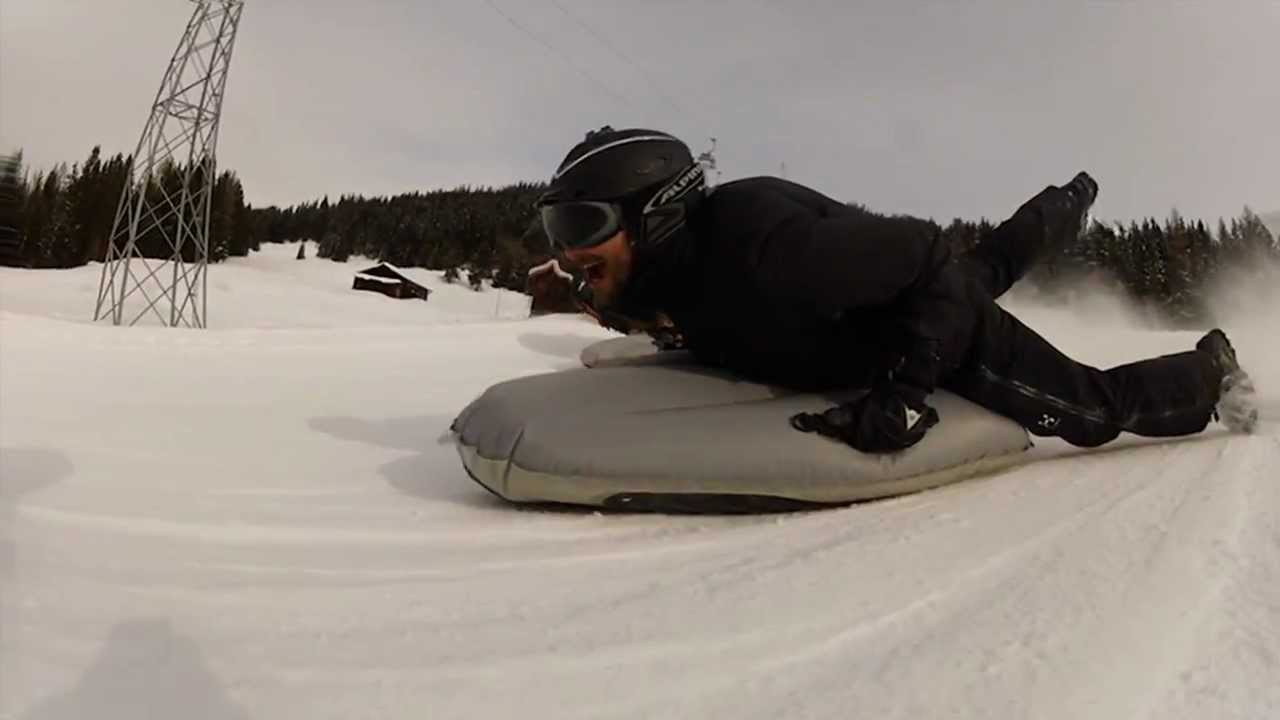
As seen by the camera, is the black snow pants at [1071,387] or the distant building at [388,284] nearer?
the black snow pants at [1071,387]

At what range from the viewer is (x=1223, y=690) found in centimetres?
61

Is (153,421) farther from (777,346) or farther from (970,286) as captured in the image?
(970,286)

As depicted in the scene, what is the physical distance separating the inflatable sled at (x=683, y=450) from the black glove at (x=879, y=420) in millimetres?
33

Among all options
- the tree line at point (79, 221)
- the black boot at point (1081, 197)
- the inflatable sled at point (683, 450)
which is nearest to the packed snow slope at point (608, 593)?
the inflatable sled at point (683, 450)

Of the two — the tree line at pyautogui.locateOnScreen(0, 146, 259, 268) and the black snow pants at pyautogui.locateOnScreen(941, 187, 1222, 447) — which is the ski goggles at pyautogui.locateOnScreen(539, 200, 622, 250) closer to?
the black snow pants at pyautogui.locateOnScreen(941, 187, 1222, 447)

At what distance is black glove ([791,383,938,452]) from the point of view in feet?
5.41

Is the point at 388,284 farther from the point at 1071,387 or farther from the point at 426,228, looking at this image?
the point at 1071,387

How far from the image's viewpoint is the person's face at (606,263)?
173 centimetres

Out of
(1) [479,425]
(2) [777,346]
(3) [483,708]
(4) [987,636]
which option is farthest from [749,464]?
(3) [483,708]

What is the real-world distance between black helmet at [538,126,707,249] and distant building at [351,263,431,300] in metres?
34.6

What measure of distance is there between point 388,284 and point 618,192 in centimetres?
3584

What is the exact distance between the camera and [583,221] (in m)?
1.72

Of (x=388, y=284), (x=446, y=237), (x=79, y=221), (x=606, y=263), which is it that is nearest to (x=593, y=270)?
(x=606, y=263)

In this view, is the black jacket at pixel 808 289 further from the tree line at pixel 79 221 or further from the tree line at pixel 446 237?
the tree line at pixel 79 221
